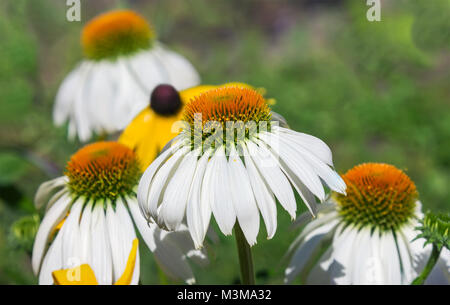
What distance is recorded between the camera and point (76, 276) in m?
0.75

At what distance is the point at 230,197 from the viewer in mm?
650

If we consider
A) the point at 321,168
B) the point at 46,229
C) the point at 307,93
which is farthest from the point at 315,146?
the point at 307,93

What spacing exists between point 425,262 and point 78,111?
3.26 ft

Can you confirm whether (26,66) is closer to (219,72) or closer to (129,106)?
(129,106)

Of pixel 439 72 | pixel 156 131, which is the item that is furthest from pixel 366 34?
pixel 156 131

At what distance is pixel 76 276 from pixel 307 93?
5.30 feet

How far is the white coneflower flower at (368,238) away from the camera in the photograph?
2.66ft

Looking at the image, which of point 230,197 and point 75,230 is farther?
point 75,230

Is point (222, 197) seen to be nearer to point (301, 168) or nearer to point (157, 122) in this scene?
point (301, 168)

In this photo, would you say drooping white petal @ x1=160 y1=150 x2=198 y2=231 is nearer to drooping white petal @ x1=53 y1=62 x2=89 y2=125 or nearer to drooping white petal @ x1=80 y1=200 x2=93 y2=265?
drooping white petal @ x1=80 y1=200 x2=93 y2=265

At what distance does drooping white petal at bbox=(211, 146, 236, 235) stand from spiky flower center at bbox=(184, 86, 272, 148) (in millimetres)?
53

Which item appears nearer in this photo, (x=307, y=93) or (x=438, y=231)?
(x=438, y=231)

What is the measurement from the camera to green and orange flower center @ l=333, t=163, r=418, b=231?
891 mm

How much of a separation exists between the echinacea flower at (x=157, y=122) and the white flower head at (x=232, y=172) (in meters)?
0.29
